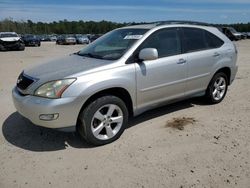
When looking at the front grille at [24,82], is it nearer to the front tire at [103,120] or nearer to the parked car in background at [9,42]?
the front tire at [103,120]

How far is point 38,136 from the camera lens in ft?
15.4

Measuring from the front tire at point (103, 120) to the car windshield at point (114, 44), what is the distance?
2.46 ft

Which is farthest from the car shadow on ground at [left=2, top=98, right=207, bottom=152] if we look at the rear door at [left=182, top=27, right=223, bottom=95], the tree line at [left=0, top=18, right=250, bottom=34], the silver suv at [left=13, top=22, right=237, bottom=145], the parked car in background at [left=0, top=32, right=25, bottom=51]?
the tree line at [left=0, top=18, right=250, bottom=34]

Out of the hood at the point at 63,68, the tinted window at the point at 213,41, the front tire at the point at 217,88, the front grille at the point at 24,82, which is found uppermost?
the tinted window at the point at 213,41

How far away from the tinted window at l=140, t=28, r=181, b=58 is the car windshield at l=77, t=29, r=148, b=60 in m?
0.18

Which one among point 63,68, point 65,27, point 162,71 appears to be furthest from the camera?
point 65,27

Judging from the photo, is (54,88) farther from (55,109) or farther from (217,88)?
(217,88)

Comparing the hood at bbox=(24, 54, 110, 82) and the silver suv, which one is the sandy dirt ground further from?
the hood at bbox=(24, 54, 110, 82)

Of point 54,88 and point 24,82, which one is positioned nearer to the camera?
point 54,88

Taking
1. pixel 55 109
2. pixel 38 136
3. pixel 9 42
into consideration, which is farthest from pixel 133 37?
pixel 9 42

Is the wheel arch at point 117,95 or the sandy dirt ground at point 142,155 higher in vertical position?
the wheel arch at point 117,95

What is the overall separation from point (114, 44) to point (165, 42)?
0.88m

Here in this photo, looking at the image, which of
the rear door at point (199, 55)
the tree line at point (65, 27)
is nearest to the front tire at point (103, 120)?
the rear door at point (199, 55)

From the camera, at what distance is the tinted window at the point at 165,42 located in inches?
194
